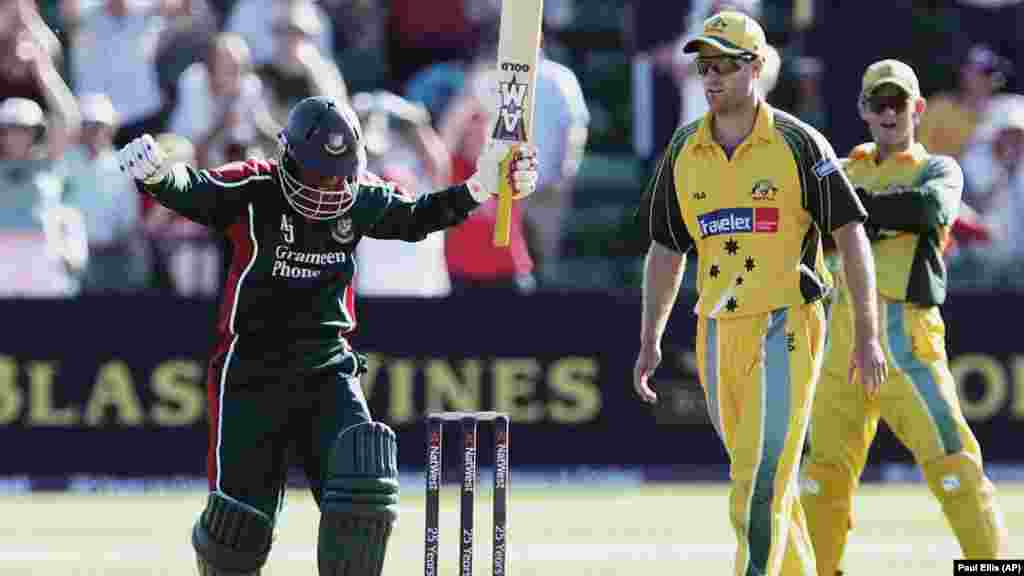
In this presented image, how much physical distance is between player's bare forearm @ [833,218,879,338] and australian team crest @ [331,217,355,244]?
64.8 inches

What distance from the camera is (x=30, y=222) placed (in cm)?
1355

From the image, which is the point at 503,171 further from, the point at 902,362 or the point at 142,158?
the point at 902,362

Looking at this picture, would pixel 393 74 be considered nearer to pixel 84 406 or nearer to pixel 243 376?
pixel 84 406

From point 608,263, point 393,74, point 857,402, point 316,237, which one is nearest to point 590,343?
point 608,263

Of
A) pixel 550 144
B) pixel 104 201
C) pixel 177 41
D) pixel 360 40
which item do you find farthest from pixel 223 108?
pixel 550 144

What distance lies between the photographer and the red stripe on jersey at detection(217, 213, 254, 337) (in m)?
7.53

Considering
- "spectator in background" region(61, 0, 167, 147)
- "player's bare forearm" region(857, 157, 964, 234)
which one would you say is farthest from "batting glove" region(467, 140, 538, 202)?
"spectator in background" region(61, 0, 167, 147)

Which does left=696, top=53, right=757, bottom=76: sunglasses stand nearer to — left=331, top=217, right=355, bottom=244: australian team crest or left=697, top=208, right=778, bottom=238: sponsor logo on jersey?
left=697, top=208, right=778, bottom=238: sponsor logo on jersey

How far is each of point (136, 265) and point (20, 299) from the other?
837 millimetres

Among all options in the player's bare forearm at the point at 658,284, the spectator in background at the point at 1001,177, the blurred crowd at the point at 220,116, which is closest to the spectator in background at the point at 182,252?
the blurred crowd at the point at 220,116

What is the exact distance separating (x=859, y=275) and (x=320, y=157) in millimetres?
1852

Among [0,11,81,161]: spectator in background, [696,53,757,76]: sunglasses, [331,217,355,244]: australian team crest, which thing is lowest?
[331,217,355,244]: australian team crest

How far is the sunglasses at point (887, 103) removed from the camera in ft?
28.2

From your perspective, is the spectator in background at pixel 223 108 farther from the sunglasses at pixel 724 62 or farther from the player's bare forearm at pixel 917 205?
the sunglasses at pixel 724 62
